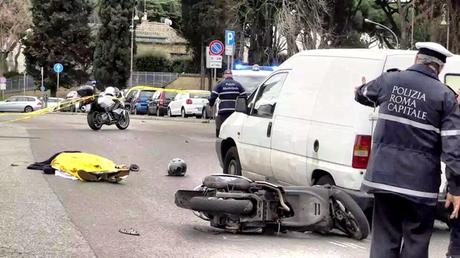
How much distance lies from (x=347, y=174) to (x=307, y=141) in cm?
86

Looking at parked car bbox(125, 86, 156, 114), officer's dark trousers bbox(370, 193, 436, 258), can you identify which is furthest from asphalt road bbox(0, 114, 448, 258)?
parked car bbox(125, 86, 156, 114)

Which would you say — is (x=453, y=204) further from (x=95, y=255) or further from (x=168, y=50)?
(x=168, y=50)

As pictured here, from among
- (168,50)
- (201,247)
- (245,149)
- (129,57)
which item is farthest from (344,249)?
(168,50)

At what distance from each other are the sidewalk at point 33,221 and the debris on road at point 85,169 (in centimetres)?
30

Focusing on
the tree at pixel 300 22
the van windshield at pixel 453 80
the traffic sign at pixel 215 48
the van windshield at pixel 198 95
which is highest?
the tree at pixel 300 22

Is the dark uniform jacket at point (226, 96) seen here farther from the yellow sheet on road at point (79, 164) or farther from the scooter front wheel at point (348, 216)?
the scooter front wheel at point (348, 216)

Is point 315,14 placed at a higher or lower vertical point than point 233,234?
higher

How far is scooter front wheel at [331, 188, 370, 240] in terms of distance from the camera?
696 cm

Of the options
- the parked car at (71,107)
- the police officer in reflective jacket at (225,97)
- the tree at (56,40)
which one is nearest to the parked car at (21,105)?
the parked car at (71,107)

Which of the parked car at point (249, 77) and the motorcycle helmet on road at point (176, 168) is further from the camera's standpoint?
the parked car at point (249, 77)

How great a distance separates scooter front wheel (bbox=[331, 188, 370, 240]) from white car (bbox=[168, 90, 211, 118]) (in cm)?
2795

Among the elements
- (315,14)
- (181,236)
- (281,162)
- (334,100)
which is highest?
(315,14)

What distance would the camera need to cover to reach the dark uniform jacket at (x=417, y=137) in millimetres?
4664

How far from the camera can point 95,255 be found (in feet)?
20.2
